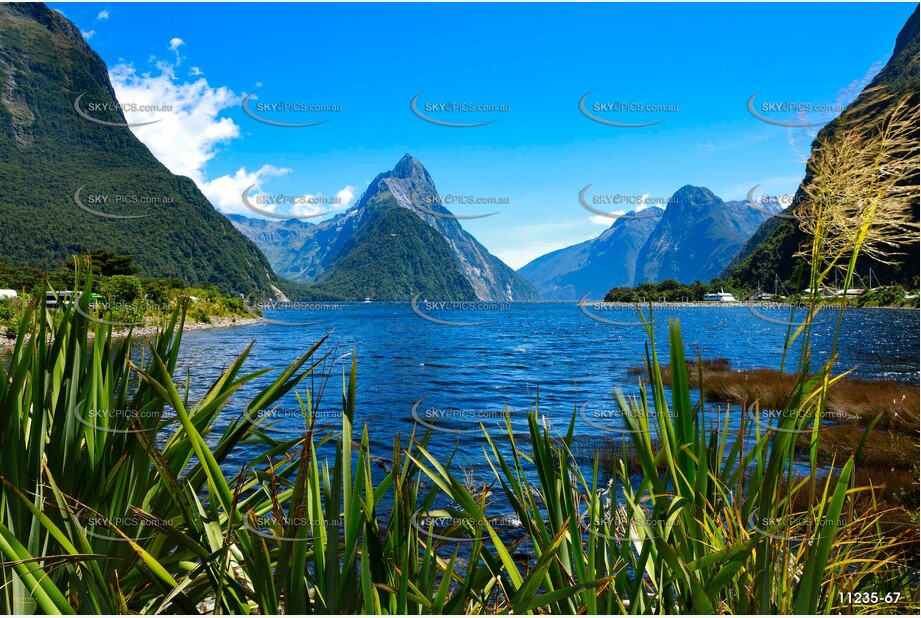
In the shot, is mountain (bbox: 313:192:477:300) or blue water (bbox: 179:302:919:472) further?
mountain (bbox: 313:192:477:300)

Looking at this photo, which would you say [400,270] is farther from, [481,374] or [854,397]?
[854,397]

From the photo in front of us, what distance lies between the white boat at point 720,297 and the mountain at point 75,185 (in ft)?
291

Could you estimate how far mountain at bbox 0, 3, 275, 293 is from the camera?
243 ft

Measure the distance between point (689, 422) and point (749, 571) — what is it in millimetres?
675

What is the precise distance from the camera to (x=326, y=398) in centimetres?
1716

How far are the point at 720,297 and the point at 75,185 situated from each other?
115114 mm

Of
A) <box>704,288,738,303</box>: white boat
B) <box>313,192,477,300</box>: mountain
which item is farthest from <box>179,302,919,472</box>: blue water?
<box>313,192,477,300</box>: mountain

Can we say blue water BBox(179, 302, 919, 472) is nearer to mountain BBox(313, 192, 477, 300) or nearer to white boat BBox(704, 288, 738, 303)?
white boat BBox(704, 288, 738, 303)

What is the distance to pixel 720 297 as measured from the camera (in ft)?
335

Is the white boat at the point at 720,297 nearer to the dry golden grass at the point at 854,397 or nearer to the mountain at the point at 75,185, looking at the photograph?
the mountain at the point at 75,185

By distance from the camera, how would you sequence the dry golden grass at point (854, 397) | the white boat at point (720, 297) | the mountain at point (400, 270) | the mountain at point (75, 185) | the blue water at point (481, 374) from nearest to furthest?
the dry golden grass at point (854, 397)
the blue water at point (481, 374)
the mountain at point (75, 185)
the white boat at point (720, 297)
the mountain at point (400, 270)

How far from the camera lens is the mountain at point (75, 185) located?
73938 millimetres

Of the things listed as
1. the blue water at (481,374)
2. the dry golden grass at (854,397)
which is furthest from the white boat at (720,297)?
the dry golden grass at (854,397)

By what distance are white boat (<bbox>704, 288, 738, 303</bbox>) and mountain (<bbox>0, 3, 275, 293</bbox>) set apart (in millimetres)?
88588
